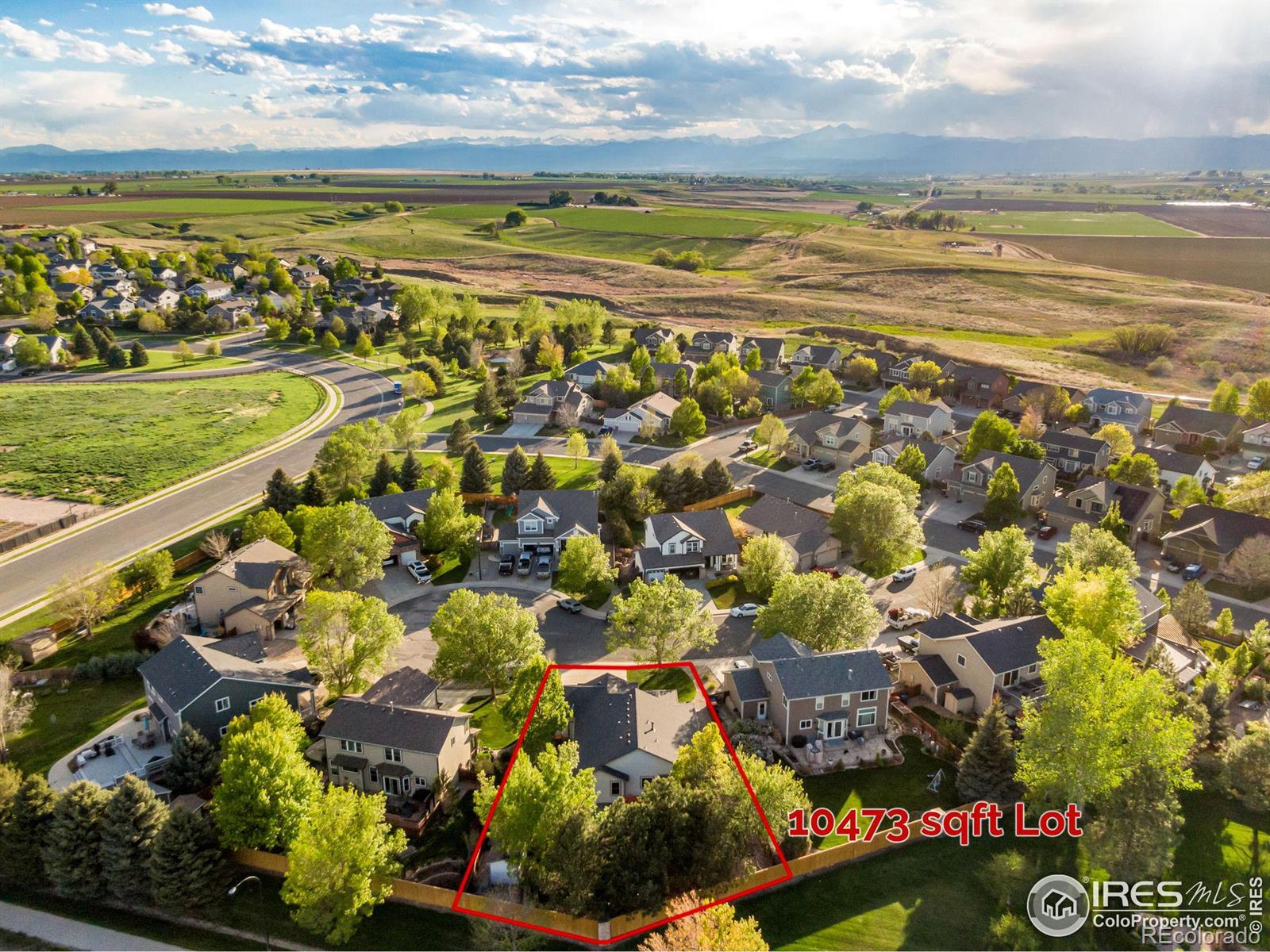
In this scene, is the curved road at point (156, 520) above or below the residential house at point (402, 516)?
below

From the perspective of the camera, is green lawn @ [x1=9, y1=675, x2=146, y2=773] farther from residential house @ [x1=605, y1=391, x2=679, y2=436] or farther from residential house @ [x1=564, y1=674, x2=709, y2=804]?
residential house @ [x1=605, y1=391, x2=679, y2=436]

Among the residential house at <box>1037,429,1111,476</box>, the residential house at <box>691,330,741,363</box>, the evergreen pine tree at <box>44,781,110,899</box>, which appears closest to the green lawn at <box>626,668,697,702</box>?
the evergreen pine tree at <box>44,781,110,899</box>

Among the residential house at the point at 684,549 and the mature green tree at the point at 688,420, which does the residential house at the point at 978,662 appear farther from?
the mature green tree at the point at 688,420

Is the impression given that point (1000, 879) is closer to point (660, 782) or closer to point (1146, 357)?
point (660, 782)

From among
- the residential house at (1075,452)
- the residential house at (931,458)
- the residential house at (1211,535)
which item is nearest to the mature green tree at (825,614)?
the residential house at (1211,535)

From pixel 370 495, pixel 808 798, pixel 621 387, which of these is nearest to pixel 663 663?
pixel 808 798

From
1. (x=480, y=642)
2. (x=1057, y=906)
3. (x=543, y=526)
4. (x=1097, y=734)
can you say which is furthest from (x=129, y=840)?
(x=1097, y=734)
